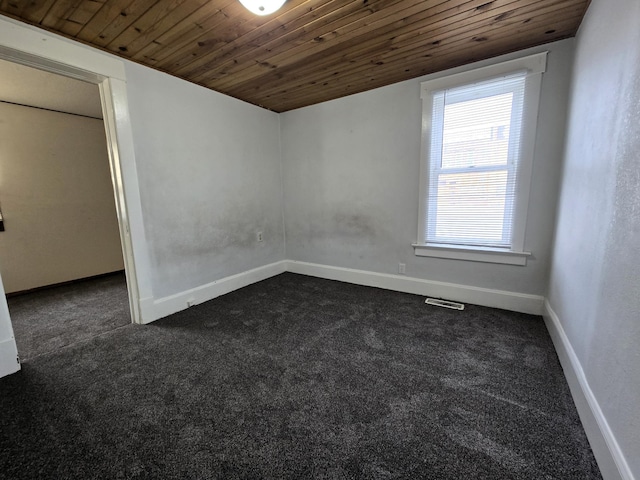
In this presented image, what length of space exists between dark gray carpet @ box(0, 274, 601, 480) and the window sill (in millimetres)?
538

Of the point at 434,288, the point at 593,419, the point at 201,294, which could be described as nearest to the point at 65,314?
the point at 201,294

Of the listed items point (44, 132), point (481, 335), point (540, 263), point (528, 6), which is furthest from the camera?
point (44, 132)

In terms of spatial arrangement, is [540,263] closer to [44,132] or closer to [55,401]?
[55,401]

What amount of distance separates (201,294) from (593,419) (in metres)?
3.16

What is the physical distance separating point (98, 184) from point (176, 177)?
2.42 m

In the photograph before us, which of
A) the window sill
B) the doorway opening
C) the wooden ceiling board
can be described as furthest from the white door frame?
the window sill

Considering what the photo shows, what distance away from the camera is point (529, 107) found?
2303 mm

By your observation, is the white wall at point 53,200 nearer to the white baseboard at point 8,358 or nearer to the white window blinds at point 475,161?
the white baseboard at point 8,358

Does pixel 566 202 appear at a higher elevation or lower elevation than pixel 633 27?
lower

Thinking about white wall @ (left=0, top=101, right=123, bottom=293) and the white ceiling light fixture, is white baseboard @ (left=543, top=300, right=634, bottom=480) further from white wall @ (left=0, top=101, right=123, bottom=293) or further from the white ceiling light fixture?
white wall @ (left=0, top=101, right=123, bottom=293)

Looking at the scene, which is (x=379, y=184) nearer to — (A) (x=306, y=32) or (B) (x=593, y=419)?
(A) (x=306, y=32)

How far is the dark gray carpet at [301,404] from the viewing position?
115 cm

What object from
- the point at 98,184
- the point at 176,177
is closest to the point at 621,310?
the point at 176,177

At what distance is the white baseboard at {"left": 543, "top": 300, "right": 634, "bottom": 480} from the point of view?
0.98 m
